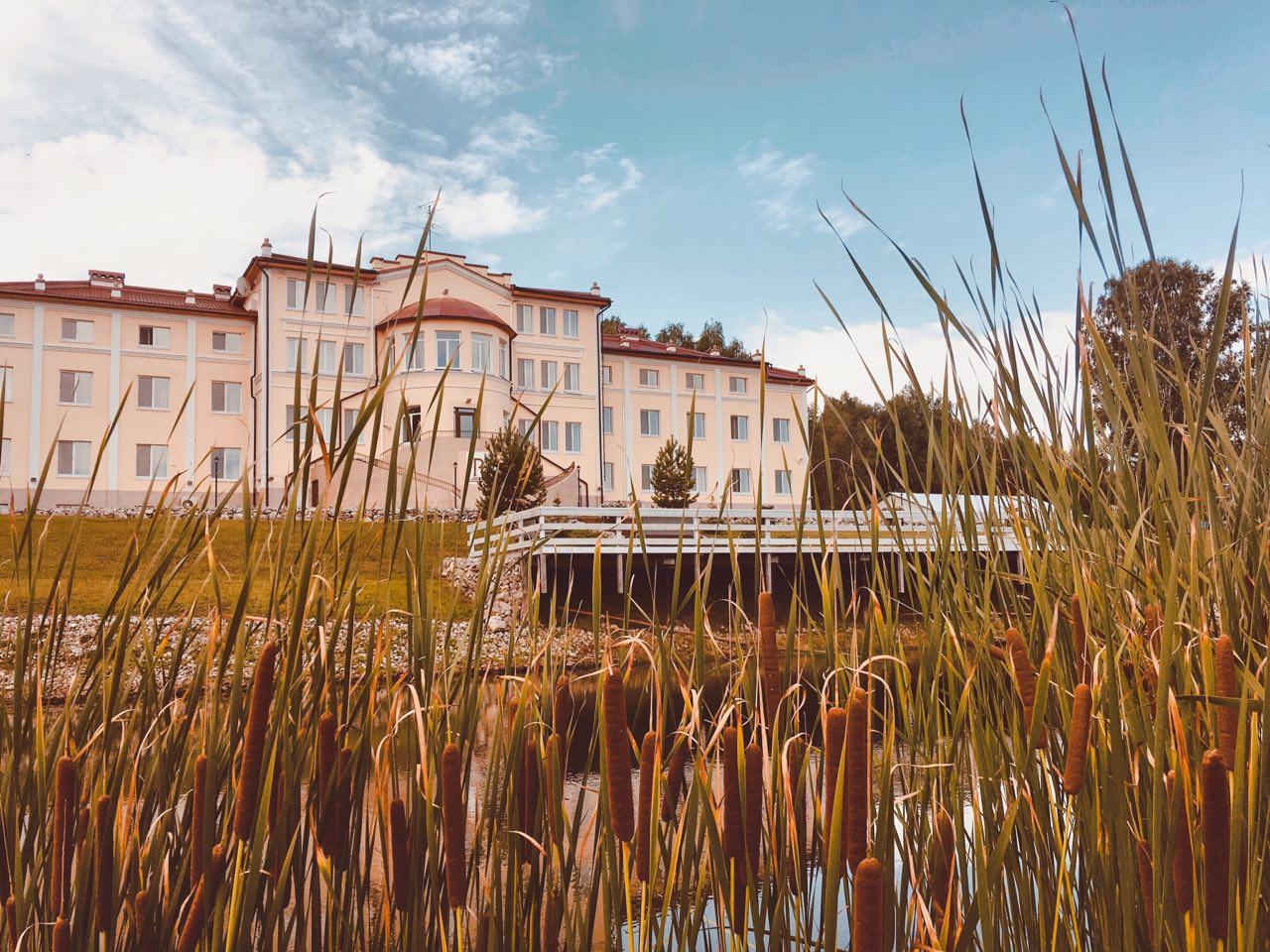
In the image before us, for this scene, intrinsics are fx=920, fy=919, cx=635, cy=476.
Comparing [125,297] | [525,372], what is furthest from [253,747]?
[125,297]

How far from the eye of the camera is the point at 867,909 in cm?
101

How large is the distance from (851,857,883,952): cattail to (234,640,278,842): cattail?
2.52ft

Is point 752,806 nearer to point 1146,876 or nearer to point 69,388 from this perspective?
point 1146,876

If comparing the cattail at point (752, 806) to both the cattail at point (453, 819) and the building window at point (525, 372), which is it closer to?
the cattail at point (453, 819)

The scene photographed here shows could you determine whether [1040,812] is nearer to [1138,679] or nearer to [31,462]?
[1138,679]

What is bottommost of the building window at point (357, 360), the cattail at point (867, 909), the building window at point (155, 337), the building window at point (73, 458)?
the cattail at point (867, 909)

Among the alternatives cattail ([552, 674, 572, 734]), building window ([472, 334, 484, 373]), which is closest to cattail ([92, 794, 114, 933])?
cattail ([552, 674, 572, 734])

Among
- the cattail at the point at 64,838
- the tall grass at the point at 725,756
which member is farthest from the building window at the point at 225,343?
the cattail at the point at 64,838

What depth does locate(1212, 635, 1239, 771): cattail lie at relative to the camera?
1.05m

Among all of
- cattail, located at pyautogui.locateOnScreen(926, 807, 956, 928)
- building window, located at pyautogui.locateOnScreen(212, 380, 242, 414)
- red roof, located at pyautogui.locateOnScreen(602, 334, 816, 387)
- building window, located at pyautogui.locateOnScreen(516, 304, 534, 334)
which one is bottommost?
cattail, located at pyautogui.locateOnScreen(926, 807, 956, 928)

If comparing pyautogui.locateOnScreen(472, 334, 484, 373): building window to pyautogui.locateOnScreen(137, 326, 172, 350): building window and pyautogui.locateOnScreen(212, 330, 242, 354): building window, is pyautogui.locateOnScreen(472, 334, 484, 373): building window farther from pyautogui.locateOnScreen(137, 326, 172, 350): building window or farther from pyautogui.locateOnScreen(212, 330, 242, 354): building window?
pyautogui.locateOnScreen(137, 326, 172, 350): building window

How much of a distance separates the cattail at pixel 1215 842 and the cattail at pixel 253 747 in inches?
43.4

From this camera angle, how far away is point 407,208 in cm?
152

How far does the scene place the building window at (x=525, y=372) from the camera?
40031 millimetres
